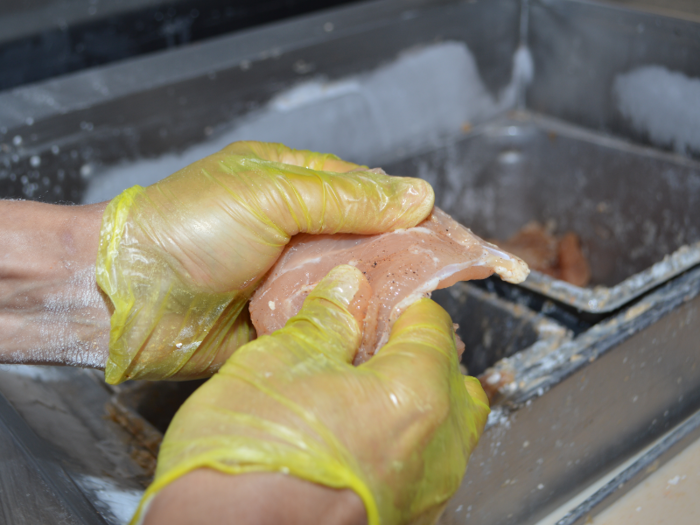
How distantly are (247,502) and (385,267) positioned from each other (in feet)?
1.64

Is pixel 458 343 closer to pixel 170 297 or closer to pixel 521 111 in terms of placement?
pixel 170 297

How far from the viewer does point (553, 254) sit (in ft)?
7.11

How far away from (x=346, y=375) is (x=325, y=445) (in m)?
0.11

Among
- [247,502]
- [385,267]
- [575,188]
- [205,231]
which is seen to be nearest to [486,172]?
[575,188]

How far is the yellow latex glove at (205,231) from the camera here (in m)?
0.97

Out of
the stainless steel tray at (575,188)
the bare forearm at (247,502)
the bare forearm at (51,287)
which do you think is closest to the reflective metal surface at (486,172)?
the stainless steel tray at (575,188)

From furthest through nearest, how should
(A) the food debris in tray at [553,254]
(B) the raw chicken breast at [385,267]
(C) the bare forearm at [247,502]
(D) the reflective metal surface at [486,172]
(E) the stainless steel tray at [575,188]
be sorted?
1. (A) the food debris in tray at [553,254]
2. (E) the stainless steel tray at [575,188]
3. (D) the reflective metal surface at [486,172]
4. (B) the raw chicken breast at [385,267]
5. (C) the bare forearm at [247,502]

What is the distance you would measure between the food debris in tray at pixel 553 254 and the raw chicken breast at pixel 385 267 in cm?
108

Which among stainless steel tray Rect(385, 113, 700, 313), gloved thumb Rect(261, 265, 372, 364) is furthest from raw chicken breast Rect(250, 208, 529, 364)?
stainless steel tray Rect(385, 113, 700, 313)

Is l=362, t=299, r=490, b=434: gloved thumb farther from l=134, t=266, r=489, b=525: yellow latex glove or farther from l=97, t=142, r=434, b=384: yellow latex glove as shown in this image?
l=97, t=142, r=434, b=384: yellow latex glove

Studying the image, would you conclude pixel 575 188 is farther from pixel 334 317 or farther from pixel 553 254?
pixel 334 317

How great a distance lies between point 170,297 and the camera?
100cm

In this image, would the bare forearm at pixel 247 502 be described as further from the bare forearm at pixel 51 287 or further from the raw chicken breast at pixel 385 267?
the bare forearm at pixel 51 287

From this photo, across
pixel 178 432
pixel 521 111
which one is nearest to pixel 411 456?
pixel 178 432
